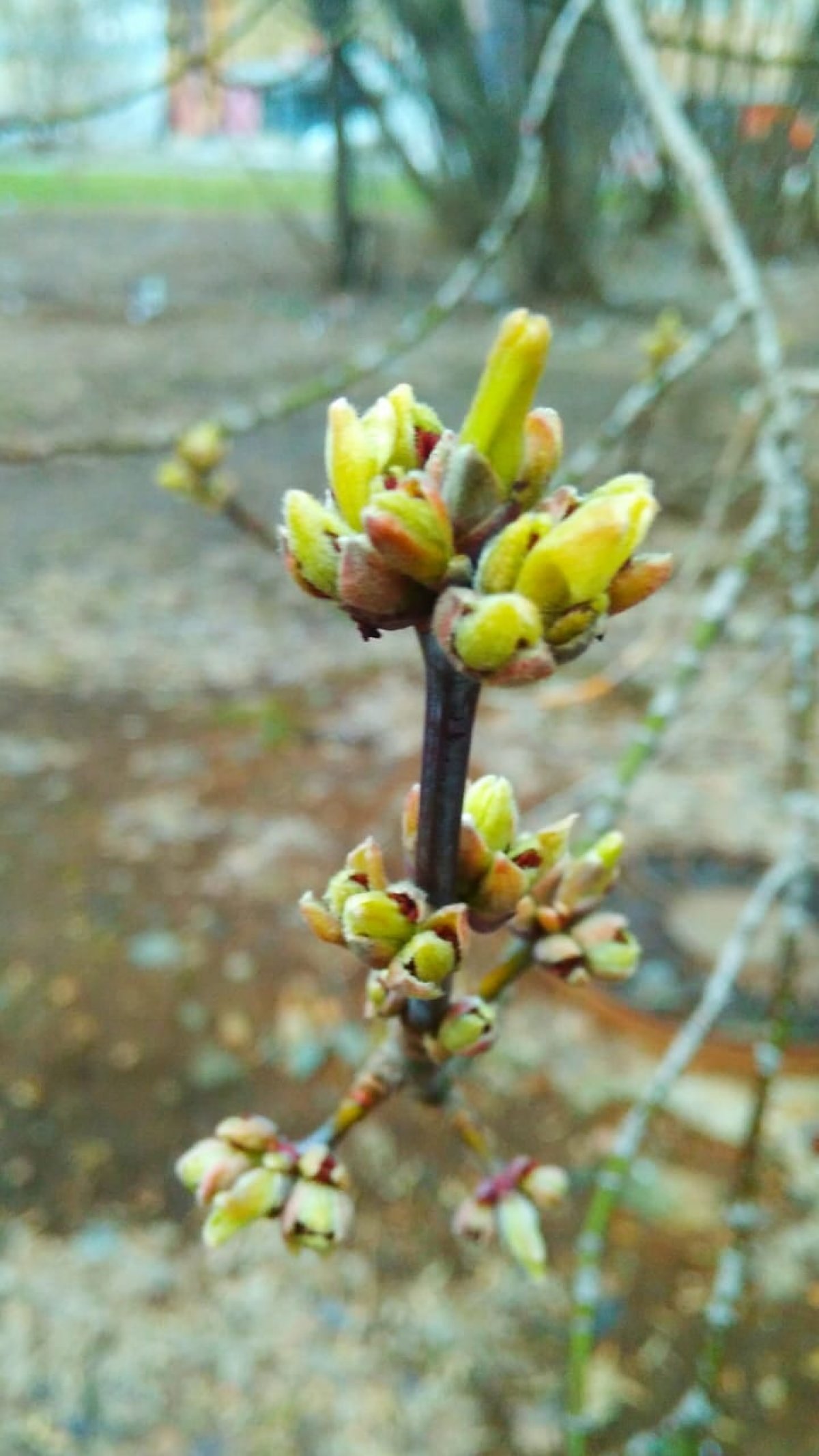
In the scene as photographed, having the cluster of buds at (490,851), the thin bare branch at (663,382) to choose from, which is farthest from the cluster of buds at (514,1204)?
the thin bare branch at (663,382)

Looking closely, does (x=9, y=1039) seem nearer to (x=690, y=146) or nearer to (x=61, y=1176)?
(x=61, y=1176)

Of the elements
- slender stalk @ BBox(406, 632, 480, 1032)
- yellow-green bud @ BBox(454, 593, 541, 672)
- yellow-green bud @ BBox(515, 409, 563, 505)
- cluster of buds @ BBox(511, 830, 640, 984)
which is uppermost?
yellow-green bud @ BBox(515, 409, 563, 505)

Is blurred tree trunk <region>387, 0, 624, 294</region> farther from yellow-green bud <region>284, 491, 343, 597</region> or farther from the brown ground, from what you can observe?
yellow-green bud <region>284, 491, 343, 597</region>

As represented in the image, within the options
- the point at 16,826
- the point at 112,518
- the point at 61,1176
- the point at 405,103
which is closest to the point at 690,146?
the point at 61,1176

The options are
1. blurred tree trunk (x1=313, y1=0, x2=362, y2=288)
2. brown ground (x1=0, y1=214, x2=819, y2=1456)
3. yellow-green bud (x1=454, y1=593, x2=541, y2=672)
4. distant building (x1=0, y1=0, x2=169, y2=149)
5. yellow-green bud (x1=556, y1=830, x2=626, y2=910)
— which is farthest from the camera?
distant building (x1=0, y1=0, x2=169, y2=149)

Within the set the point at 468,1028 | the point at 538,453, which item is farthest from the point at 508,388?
the point at 468,1028

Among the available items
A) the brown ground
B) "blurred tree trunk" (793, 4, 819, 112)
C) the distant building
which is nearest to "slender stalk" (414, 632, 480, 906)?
the brown ground

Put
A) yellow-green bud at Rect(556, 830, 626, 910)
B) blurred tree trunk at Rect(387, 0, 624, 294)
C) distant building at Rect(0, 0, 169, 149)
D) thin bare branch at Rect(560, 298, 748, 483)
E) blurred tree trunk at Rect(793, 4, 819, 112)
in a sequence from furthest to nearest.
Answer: distant building at Rect(0, 0, 169, 149), blurred tree trunk at Rect(387, 0, 624, 294), blurred tree trunk at Rect(793, 4, 819, 112), thin bare branch at Rect(560, 298, 748, 483), yellow-green bud at Rect(556, 830, 626, 910)

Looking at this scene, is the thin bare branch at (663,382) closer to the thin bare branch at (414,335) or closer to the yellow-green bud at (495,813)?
the thin bare branch at (414,335)
